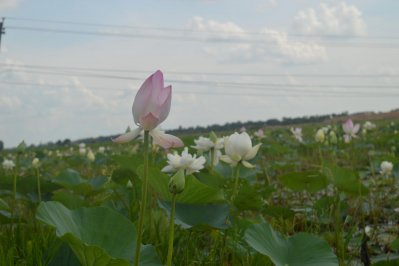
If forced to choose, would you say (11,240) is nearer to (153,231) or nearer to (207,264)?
(153,231)

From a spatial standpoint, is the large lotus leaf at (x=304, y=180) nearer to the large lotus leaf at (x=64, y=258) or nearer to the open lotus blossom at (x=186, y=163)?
the open lotus blossom at (x=186, y=163)

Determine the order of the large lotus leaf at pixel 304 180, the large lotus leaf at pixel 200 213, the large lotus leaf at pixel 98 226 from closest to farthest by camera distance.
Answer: the large lotus leaf at pixel 98 226
the large lotus leaf at pixel 200 213
the large lotus leaf at pixel 304 180

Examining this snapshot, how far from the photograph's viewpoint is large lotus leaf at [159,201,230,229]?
1.30m

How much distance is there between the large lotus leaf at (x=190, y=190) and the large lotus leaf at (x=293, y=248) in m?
0.13

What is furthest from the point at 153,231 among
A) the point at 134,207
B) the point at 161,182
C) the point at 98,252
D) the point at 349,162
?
the point at 349,162

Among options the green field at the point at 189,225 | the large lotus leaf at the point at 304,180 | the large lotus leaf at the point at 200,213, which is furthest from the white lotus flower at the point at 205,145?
the large lotus leaf at the point at 200,213

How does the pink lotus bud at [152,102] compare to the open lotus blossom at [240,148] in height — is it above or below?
above

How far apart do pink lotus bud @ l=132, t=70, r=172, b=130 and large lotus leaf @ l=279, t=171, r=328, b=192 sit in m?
1.19

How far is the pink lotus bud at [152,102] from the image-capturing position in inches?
34.9

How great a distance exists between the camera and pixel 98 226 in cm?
104

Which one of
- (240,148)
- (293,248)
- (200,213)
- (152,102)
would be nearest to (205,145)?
(240,148)

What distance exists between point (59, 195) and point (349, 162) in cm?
342

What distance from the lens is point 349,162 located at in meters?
4.64

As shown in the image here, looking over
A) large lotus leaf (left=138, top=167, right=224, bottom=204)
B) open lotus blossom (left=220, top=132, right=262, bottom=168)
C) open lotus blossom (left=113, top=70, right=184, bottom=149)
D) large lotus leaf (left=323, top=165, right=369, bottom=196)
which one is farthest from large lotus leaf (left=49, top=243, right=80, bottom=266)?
large lotus leaf (left=323, top=165, right=369, bottom=196)
